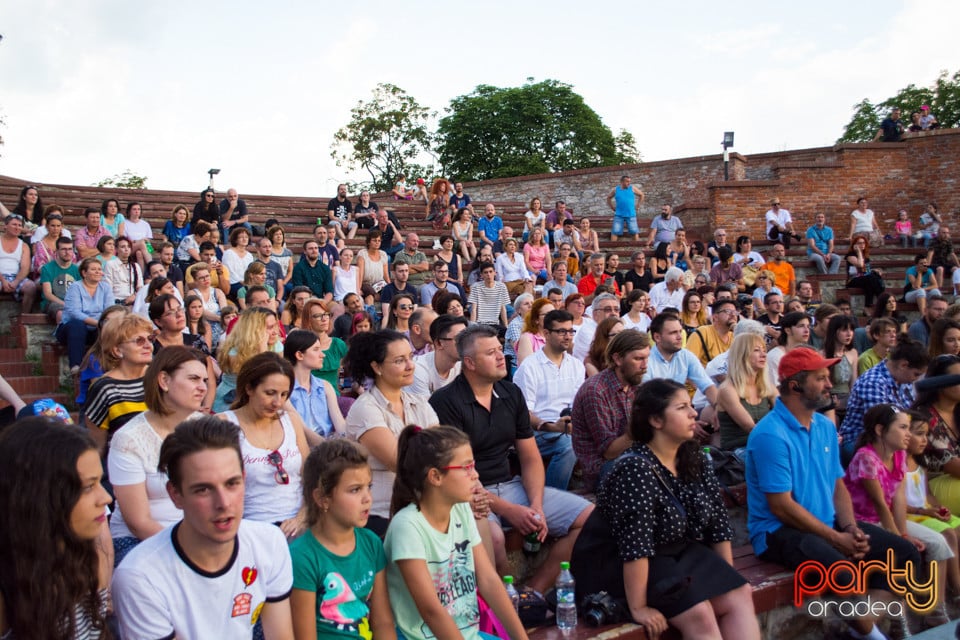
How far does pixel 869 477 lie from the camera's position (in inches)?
190

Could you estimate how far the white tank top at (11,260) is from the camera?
9.53 meters

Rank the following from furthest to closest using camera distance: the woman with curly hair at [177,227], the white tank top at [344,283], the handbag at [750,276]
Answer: the handbag at [750,276]
the woman with curly hair at [177,227]
the white tank top at [344,283]

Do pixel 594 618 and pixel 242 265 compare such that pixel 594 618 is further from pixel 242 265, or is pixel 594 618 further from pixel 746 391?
pixel 242 265

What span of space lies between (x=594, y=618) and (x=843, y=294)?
1172 cm

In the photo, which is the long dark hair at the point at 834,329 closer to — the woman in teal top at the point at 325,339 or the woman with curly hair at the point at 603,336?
the woman with curly hair at the point at 603,336

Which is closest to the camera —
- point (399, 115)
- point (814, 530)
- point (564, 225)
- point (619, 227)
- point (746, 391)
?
point (814, 530)

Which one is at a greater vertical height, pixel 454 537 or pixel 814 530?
pixel 454 537

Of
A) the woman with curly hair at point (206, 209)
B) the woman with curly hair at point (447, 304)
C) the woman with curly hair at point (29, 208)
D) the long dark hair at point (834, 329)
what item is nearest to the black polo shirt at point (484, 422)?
the woman with curly hair at point (447, 304)

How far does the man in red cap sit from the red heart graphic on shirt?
Answer: 9.39 feet

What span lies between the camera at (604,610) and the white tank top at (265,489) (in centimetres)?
149

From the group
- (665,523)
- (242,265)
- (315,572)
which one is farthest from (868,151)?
(315,572)

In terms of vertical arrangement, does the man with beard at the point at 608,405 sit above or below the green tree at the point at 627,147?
below

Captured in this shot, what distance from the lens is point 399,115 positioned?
3381 cm

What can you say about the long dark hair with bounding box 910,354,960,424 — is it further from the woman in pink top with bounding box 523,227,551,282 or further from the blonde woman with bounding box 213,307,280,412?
the woman in pink top with bounding box 523,227,551,282
